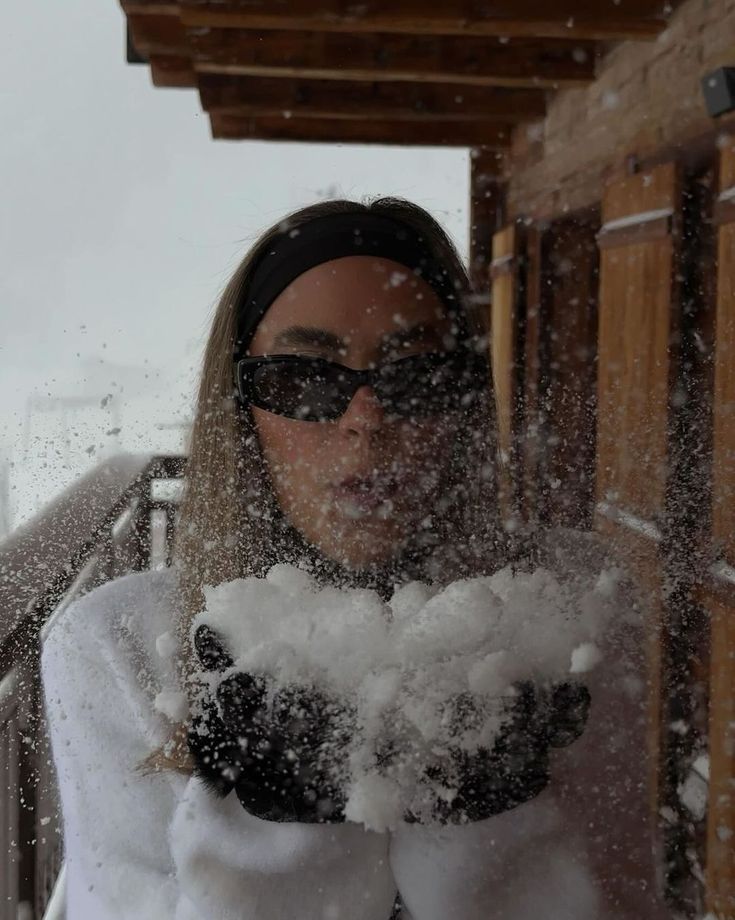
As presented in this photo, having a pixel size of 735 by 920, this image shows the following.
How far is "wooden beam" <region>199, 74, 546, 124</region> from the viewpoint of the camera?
0.84 m

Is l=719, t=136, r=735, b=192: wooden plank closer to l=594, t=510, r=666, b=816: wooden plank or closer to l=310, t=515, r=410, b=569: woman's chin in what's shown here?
l=594, t=510, r=666, b=816: wooden plank

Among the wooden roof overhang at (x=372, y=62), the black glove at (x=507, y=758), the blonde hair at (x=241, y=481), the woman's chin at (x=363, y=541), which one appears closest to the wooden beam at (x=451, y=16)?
the wooden roof overhang at (x=372, y=62)

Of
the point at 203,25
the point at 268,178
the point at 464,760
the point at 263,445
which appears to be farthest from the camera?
the point at 203,25

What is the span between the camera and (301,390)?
1.75 ft

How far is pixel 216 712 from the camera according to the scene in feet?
1.52

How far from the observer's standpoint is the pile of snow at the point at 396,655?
1.42ft

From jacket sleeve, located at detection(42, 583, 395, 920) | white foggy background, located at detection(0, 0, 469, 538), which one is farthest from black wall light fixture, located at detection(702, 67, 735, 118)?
jacket sleeve, located at detection(42, 583, 395, 920)

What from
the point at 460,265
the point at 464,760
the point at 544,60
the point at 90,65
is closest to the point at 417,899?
the point at 464,760

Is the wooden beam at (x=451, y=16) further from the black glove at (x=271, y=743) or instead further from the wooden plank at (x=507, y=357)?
the black glove at (x=271, y=743)

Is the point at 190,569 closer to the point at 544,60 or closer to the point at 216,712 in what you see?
the point at 216,712

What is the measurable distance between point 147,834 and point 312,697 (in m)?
0.23

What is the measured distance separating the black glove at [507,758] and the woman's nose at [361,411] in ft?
0.65

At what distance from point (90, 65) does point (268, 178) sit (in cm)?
21

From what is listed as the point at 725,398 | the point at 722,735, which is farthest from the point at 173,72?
the point at 722,735
